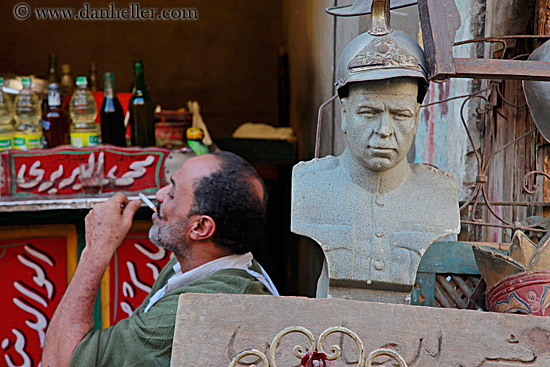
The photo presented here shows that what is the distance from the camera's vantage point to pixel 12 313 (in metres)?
3.04

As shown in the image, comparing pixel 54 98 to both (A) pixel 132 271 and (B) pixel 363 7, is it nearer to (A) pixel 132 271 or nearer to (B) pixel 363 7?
(A) pixel 132 271

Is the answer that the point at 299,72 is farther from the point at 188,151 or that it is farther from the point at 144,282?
the point at 144,282

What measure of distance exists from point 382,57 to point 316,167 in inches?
14.6

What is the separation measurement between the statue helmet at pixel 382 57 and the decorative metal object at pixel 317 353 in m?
0.60

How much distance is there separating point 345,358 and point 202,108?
5244 millimetres

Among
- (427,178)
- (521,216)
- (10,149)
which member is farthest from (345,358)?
(10,149)

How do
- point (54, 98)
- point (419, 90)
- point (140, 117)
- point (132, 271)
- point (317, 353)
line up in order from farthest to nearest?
point (140, 117)
point (54, 98)
point (132, 271)
point (419, 90)
point (317, 353)

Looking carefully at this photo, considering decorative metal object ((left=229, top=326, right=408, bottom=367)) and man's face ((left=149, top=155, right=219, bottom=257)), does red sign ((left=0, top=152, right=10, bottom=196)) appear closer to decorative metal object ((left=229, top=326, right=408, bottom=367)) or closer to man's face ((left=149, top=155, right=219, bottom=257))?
man's face ((left=149, top=155, right=219, bottom=257))

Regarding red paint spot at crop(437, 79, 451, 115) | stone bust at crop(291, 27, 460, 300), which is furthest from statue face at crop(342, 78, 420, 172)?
red paint spot at crop(437, 79, 451, 115)

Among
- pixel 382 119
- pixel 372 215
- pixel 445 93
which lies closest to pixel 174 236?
pixel 372 215

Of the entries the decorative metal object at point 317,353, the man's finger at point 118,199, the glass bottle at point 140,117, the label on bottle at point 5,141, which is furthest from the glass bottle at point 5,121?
the decorative metal object at point 317,353

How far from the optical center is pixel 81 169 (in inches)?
120

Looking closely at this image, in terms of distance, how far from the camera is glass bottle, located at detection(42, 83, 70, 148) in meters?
3.28

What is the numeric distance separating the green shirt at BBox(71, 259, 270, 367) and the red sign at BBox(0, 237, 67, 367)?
133 cm
